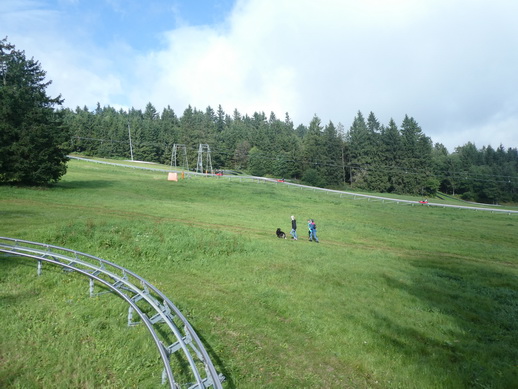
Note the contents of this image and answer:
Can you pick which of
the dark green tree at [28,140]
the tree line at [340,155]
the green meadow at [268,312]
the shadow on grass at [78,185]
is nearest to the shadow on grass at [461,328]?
the green meadow at [268,312]

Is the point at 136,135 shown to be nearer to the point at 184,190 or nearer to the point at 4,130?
the point at 184,190

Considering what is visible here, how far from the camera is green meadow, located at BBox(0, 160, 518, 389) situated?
6777mm

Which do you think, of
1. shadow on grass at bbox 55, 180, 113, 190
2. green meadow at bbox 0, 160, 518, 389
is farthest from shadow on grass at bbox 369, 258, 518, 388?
shadow on grass at bbox 55, 180, 113, 190

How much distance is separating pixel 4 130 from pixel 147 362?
34180 millimetres

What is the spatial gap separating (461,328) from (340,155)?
96.2m

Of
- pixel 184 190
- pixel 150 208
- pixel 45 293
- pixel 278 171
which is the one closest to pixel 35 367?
pixel 45 293

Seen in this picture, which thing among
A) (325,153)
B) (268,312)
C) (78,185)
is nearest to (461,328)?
(268,312)

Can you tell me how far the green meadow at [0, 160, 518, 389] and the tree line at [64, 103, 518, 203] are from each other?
66.9 meters

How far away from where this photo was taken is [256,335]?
331 inches

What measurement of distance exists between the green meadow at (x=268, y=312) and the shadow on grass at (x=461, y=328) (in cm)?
5

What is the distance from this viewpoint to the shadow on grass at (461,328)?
7996 mm

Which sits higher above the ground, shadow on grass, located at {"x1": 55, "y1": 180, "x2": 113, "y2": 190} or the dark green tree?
the dark green tree

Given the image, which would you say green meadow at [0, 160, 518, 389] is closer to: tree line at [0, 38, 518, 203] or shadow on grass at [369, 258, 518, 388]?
shadow on grass at [369, 258, 518, 388]

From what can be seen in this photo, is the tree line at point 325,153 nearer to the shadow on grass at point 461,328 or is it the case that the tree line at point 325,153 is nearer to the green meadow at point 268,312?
the green meadow at point 268,312
